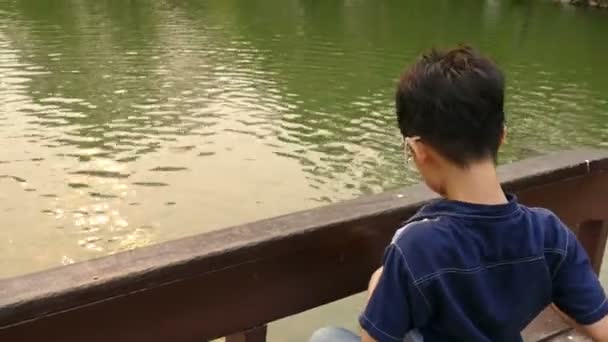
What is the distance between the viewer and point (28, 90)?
9.62m

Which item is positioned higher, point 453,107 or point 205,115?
point 453,107

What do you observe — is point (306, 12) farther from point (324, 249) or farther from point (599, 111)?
point (324, 249)

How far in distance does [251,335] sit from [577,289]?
67 centimetres

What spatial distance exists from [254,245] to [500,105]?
540 mm

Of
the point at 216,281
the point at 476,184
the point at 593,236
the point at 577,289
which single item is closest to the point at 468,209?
the point at 476,184

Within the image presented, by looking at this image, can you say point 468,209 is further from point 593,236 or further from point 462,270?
point 593,236

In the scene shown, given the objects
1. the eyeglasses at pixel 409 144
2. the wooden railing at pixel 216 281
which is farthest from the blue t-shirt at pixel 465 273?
the wooden railing at pixel 216 281

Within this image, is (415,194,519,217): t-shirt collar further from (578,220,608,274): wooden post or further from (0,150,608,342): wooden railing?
(578,220,608,274): wooden post

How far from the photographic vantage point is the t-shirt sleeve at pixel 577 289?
1.49m

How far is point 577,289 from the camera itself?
1514 millimetres

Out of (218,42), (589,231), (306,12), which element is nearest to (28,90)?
(218,42)

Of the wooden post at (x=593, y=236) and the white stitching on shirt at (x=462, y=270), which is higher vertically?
the white stitching on shirt at (x=462, y=270)

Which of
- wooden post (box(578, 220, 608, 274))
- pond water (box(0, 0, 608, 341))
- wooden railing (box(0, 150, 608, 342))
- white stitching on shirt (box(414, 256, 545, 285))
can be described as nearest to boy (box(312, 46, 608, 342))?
white stitching on shirt (box(414, 256, 545, 285))

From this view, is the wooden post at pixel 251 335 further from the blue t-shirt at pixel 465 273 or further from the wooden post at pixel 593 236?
the wooden post at pixel 593 236
